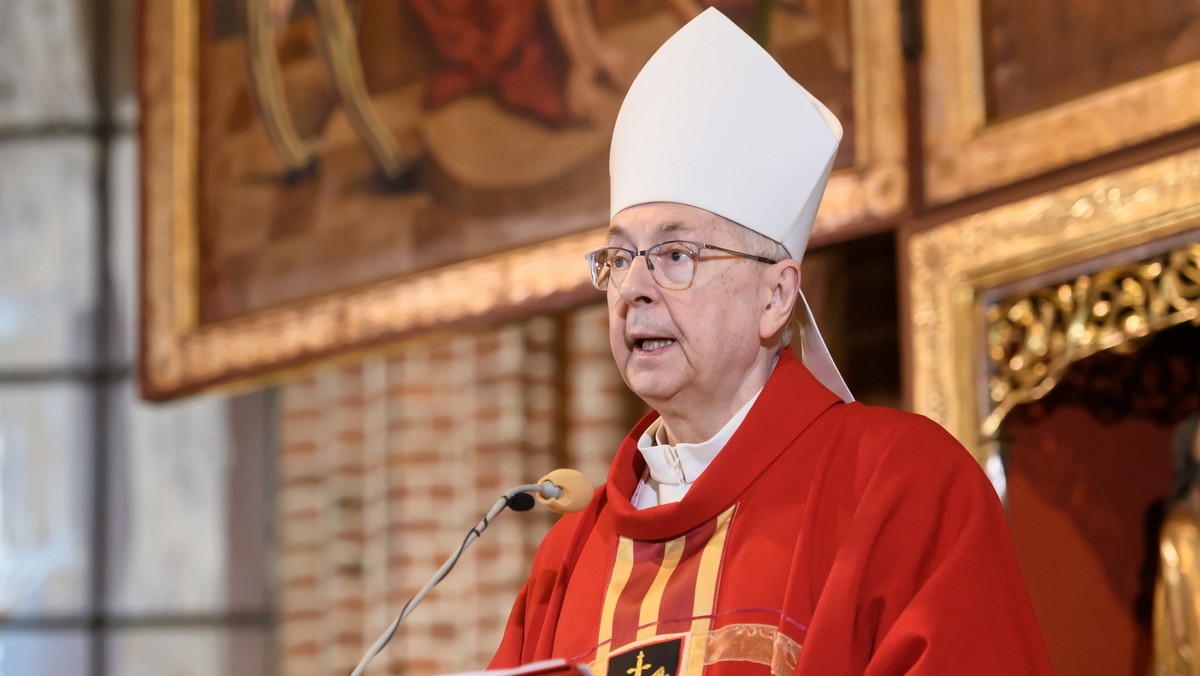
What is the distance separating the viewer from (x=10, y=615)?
6215 millimetres

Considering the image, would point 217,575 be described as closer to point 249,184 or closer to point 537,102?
point 249,184

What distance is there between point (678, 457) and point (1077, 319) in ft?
3.89

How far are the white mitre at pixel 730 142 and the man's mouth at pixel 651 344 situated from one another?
0.73ft

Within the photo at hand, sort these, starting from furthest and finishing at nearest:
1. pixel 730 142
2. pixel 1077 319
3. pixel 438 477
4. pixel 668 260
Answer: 1. pixel 438 477
2. pixel 1077 319
3. pixel 730 142
4. pixel 668 260

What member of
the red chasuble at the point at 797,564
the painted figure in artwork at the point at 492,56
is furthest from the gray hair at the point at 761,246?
the painted figure in artwork at the point at 492,56

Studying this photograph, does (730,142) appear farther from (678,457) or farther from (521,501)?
(521,501)

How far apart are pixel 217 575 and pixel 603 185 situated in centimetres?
268

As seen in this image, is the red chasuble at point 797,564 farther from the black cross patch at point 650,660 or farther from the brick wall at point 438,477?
the brick wall at point 438,477

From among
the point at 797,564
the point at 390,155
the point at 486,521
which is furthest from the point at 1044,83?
the point at 390,155

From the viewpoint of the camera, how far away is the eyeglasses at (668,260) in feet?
7.84

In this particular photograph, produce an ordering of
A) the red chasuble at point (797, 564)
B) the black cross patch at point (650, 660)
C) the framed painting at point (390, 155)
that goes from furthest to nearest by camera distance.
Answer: the framed painting at point (390, 155)
the black cross patch at point (650, 660)
the red chasuble at point (797, 564)

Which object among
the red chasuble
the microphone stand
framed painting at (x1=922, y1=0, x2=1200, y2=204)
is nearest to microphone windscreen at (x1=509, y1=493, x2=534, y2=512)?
the microphone stand

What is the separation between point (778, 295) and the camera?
2.45m

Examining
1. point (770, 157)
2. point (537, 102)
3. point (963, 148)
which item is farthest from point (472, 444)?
point (770, 157)
